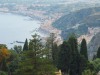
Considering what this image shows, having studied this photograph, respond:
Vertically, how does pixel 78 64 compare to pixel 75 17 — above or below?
below

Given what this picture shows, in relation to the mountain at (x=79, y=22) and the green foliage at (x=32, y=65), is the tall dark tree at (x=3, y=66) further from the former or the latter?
the mountain at (x=79, y=22)

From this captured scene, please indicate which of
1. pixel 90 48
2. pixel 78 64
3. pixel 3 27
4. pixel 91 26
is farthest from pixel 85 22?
pixel 78 64

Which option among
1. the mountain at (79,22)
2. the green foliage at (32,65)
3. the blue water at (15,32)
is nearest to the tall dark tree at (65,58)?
the green foliage at (32,65)

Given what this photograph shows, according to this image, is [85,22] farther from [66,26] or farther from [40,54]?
[40,54]

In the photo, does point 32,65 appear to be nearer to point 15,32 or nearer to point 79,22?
point 15,32

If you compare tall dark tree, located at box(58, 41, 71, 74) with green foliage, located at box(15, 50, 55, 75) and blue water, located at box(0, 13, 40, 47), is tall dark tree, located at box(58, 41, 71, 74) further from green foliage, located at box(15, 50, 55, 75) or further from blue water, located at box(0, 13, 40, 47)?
blue water, located at box(0, 13, 40, 47)

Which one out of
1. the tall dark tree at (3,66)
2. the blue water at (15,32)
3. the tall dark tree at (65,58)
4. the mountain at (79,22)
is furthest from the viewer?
the mountain at (79,22)

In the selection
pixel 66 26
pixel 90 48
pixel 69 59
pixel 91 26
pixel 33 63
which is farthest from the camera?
pixel 66 26
